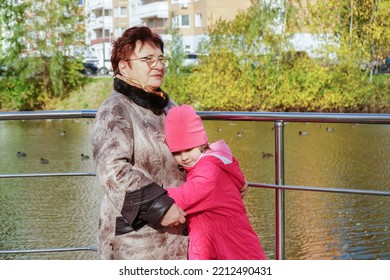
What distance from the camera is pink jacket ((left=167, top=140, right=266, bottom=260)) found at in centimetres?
297

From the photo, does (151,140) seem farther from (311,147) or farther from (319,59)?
(319,59)

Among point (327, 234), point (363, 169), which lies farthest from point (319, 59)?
point (327, 234)

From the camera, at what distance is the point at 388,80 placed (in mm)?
35469

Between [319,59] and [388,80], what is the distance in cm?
300

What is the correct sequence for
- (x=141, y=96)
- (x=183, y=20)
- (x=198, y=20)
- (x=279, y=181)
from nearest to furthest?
(x=141, y=96) → (x=279, y=181) → (x=198, y=20) → (x=183, y=20)

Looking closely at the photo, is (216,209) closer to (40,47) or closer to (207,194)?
(207,194)

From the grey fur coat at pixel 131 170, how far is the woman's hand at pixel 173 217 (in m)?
0.09

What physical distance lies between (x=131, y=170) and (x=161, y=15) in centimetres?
5803

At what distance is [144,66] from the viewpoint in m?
3.01

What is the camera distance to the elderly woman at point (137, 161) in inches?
113

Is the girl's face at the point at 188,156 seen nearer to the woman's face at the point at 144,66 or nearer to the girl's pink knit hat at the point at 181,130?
the girl's pink knit hat at the point at 181,130

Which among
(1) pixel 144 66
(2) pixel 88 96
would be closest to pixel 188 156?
(1) pixel 144 66

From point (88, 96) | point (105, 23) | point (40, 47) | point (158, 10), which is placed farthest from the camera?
point (105, 23)

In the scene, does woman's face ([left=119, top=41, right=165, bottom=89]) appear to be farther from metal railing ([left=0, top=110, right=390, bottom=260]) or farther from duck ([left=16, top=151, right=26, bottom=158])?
duck ([left=16, top=151, right=26, bottom=158])
